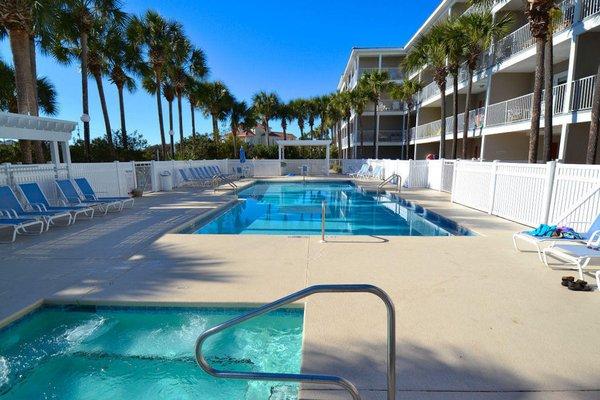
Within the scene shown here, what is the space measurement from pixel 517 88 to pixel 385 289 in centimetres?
1884

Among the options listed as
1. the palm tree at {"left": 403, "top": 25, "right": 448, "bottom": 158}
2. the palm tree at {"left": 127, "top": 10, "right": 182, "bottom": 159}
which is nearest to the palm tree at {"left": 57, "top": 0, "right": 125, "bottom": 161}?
the palm tree at {"left": 127, "top": 10, "right": 182, "bottom": 159}

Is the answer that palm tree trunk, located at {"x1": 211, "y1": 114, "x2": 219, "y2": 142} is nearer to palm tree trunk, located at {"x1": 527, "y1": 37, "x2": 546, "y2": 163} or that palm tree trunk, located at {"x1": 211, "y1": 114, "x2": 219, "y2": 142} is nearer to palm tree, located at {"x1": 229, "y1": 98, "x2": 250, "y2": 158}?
palm tree, located at {"x1": 229, "y1": 98, "x2": 250, "y2": 158}

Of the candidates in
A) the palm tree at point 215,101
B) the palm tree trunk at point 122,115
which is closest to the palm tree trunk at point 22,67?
the palm tree trunk at point 122,115

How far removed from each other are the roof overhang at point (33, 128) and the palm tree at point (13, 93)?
30.3ft

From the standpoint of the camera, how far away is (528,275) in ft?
15.5

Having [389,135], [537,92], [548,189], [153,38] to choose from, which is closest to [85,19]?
[153,38]

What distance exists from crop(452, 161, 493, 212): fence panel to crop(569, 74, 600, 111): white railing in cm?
479

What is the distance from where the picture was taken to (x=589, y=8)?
444 inches

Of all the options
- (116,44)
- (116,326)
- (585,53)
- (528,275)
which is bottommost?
(116,326)

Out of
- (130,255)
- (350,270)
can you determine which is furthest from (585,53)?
(130,255)

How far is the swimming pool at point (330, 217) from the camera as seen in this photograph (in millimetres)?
9070

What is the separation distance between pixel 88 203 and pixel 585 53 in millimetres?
17931

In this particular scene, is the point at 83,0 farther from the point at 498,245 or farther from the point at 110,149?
the point at 498,245

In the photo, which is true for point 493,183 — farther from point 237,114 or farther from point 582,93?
point 237,114
